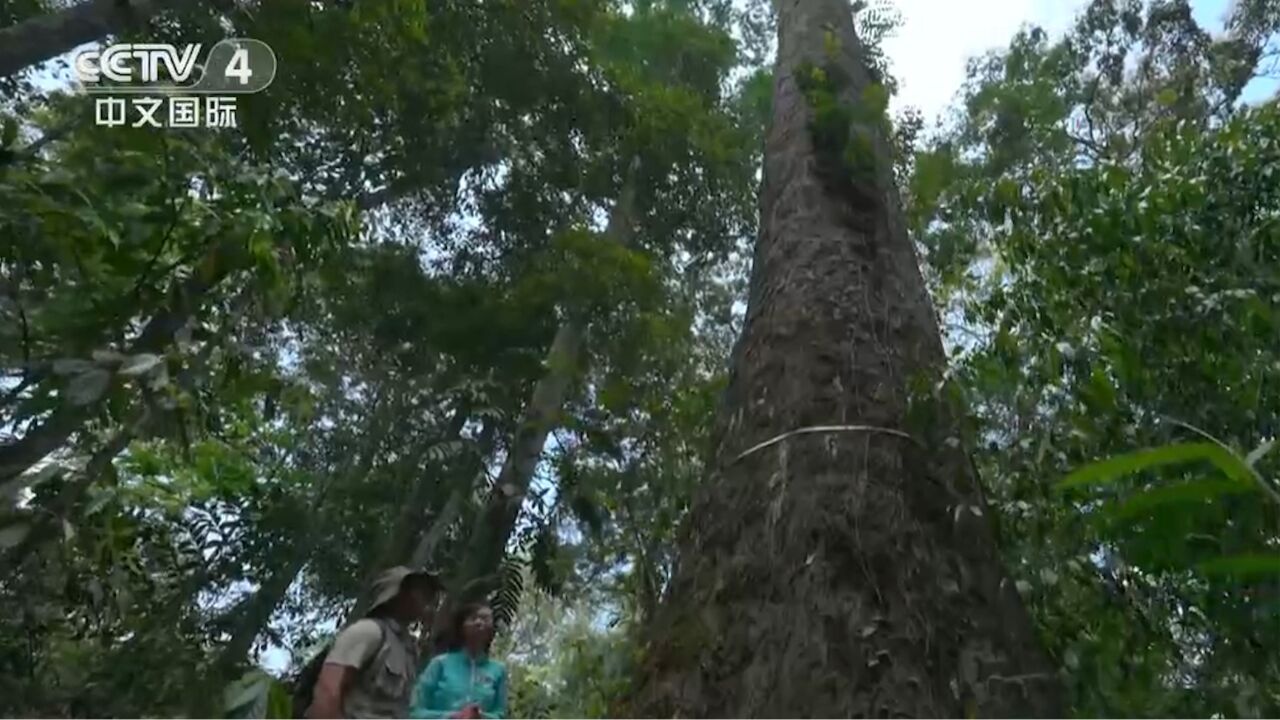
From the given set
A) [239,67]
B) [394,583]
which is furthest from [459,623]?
[239,67]

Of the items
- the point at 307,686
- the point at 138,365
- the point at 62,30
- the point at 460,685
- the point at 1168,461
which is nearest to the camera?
the point at 1168,461

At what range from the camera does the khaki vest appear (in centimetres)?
220

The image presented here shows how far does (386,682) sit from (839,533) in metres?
1.02

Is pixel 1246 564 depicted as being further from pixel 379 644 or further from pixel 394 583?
pixel 394 583

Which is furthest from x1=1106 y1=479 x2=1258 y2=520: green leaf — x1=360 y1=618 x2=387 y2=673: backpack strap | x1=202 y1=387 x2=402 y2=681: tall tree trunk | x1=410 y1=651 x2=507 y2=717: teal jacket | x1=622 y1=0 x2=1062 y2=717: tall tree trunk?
x1=202 y1=387 x2=402 y2=681: tall tree trunk

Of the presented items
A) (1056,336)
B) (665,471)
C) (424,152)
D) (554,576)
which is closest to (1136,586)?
(1056,336)

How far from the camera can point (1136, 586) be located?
3.15 m

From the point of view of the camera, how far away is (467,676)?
273 centimetres

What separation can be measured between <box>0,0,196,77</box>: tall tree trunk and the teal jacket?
209 centimetres

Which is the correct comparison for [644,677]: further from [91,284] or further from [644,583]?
[644,583]

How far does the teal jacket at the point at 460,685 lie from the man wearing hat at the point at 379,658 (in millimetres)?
214

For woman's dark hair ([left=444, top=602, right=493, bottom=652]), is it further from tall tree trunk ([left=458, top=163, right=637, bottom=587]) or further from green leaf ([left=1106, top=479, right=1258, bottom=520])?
green leaf ([left=1106, top=479, right=1258, bottom=520])

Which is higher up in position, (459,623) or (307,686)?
(459,623)

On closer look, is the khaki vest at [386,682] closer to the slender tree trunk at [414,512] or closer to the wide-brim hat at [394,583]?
the wide-brim hat at [394,583]
